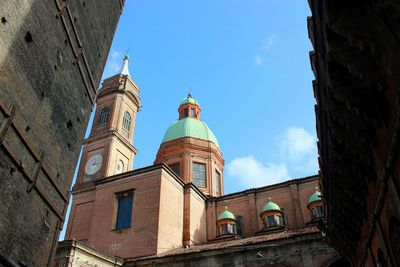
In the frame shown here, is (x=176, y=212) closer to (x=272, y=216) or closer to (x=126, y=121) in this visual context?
(x=272, y=216)

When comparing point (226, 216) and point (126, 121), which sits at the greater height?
point (126, 121)

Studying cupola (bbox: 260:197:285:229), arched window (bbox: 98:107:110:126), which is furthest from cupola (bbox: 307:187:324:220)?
arched window (bbox: 98:107:110:126)

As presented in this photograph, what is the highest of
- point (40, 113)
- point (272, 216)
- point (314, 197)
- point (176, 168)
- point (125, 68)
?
point (125, 68)

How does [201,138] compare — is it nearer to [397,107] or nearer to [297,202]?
[297,202]

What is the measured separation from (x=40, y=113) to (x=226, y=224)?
16768mm

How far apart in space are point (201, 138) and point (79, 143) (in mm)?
20082

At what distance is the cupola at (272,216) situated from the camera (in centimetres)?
2370

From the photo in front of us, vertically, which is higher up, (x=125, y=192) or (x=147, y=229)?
(x=125, y=192)

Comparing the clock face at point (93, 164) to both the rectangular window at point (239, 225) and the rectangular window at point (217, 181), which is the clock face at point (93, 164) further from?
the rectangular window at point (239, 225)

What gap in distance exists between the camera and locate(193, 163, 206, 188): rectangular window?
30691 millimetres

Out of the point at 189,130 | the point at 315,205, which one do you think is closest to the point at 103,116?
the point at 189,130

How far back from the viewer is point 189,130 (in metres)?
33.5

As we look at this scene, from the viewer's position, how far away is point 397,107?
504 centimetres

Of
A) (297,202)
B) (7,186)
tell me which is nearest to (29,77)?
(7,186)
